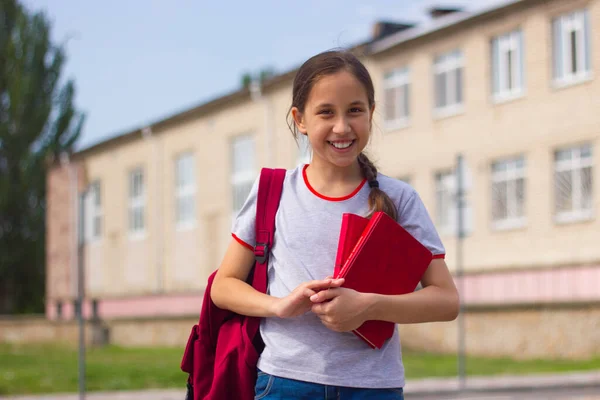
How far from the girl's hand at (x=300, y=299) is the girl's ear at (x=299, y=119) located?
514 mm

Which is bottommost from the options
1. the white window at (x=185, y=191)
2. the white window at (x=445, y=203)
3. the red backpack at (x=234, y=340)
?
the red backpack at (x=234, y=340)

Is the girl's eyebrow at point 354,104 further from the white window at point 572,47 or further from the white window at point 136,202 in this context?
the white window at point 136,202

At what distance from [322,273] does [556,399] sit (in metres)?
11.8

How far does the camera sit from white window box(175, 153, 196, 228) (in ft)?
145

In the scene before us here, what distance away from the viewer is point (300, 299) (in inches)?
111

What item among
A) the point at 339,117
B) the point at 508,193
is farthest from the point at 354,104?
the point at 508,193

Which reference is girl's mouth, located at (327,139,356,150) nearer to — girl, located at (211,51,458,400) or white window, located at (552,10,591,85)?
girl, located at (211,51,458,400)

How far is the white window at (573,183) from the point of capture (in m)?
26.0

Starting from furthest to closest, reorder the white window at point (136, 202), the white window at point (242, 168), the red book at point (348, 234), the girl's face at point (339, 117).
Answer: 1. the white window at point (136, 202)
2. the white window at point (242, 168)
3. the girl's face at point (339, 117)
4. the red book at point (348, 234)

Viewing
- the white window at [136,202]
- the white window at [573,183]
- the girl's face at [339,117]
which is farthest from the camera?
the white window at [136,202]

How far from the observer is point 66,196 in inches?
2089

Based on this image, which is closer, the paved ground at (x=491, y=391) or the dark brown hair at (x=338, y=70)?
the dark brown hair at (x=338, y=70)

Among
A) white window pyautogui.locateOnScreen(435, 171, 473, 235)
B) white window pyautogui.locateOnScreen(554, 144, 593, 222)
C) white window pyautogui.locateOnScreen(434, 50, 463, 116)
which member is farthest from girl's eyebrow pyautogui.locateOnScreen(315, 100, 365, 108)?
white window pyautogui.locateOnScreen(435, 171, 473, 235)

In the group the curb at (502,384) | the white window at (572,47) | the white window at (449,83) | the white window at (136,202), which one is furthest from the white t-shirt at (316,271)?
the white window at (136,202)
